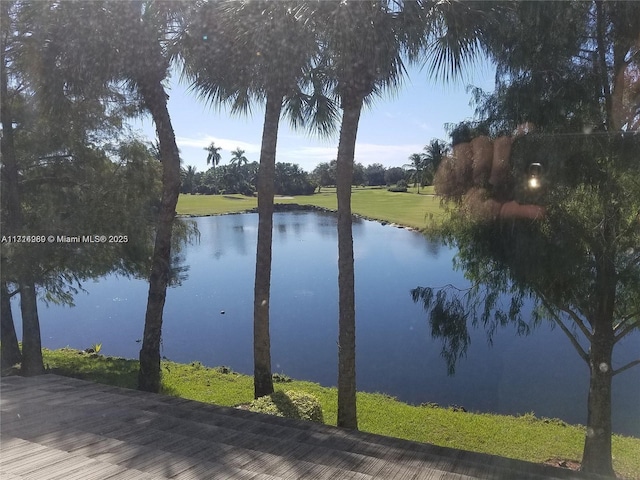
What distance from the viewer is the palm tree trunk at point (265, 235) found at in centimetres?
→ 838

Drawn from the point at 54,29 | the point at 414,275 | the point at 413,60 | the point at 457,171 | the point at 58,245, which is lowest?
the point at 414,275

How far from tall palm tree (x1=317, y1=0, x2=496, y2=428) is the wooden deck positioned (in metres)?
2.15

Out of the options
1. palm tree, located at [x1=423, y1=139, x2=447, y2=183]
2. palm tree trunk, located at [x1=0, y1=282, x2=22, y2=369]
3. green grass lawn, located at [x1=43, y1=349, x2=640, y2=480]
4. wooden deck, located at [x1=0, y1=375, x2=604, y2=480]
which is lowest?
green grass lawn, located at [x1=43, y1=349, x2=640, y2=480]

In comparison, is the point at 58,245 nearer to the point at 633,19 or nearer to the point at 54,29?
the point at 54,29

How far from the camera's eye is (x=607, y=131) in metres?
5.62

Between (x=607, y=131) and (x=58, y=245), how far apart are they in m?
9.18

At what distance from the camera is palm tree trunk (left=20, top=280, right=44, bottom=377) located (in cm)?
1029

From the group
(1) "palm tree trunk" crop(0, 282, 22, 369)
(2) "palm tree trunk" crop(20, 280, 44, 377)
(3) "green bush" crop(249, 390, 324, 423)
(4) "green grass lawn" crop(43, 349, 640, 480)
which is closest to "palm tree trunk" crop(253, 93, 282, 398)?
(3) "green bush" crop(249, 390, 324, 423)

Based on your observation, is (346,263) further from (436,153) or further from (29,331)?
(29,331)

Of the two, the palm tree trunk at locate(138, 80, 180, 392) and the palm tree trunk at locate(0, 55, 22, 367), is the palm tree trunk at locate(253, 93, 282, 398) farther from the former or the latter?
the palm tree trunk at locate(0, 55, 22, 367)

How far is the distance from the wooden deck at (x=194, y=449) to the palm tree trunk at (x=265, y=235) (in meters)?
2.84

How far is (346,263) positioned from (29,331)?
22.7ft

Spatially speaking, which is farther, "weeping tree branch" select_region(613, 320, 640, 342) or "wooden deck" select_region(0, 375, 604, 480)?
"weeping tree branch" select_region(613, 320, 640, 342)

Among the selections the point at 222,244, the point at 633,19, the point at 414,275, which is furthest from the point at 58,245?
the point at 222,244
